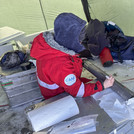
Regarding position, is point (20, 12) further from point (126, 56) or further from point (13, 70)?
point (126, 56)

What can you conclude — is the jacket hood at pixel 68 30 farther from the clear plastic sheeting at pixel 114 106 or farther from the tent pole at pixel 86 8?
the tent pole at pixel 86 8

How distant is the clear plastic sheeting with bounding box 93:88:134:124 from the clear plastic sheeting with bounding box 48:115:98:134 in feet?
0.30

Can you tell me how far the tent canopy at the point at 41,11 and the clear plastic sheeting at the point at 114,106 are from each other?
1.27 meters

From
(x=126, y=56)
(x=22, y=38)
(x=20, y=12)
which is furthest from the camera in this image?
(x=20, y=12)

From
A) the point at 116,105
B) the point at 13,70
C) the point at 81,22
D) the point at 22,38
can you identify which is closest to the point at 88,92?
Answer: the point at 116,105

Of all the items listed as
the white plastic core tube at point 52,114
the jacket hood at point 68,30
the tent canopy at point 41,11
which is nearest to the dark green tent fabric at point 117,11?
the tent canopy at point 41,11

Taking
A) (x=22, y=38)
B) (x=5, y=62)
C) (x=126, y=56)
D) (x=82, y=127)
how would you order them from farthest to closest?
1. (x=22, y=38)
2. (x=126, y=56)
3. (x=5, y=62)
4. (x=82, y=127)

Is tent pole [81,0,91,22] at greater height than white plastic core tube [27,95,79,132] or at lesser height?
greater

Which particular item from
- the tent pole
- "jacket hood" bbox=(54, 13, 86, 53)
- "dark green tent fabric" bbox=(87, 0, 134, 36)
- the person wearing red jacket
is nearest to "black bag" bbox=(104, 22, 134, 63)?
"dark green tent fabric" bbox=(87, 0, 134, 36)

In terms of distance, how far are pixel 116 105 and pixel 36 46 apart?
56cm

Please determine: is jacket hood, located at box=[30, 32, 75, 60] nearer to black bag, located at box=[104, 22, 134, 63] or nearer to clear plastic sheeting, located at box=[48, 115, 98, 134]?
clear plastic sheeting, located at box=[48, 115, 98, 134]

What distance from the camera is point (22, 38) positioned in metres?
2.08

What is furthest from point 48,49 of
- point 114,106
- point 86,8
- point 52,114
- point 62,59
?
point 86,8

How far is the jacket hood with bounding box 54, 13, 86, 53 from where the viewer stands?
80 centimetres
